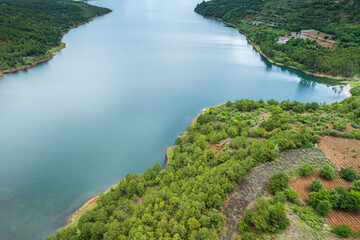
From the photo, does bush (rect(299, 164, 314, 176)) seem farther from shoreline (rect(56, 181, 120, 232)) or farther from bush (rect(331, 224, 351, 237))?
shoreline (rect(56, 181, 120, 232))

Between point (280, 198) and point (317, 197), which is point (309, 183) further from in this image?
point (280, 198)

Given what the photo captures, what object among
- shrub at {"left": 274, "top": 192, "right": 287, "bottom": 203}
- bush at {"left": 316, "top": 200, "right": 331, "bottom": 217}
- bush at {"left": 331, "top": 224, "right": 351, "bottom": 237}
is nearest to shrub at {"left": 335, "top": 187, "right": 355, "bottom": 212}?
bush at {"left": 316, "top": 200, "right": 331, "bottom": 217}

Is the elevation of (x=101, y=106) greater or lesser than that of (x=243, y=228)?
lesser

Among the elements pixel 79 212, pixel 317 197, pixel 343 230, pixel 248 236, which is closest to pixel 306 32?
pixel 317 197

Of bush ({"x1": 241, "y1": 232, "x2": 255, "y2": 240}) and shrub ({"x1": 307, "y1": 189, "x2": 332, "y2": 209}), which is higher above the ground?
shrub ({"x1": 307, "y1": 189, "x2": 332, "y2": 209})

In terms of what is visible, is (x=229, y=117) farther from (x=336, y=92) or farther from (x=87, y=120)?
(x=336, y=92)

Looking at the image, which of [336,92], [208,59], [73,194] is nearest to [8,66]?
[73,194]

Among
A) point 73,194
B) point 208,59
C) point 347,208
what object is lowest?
point 73,194
